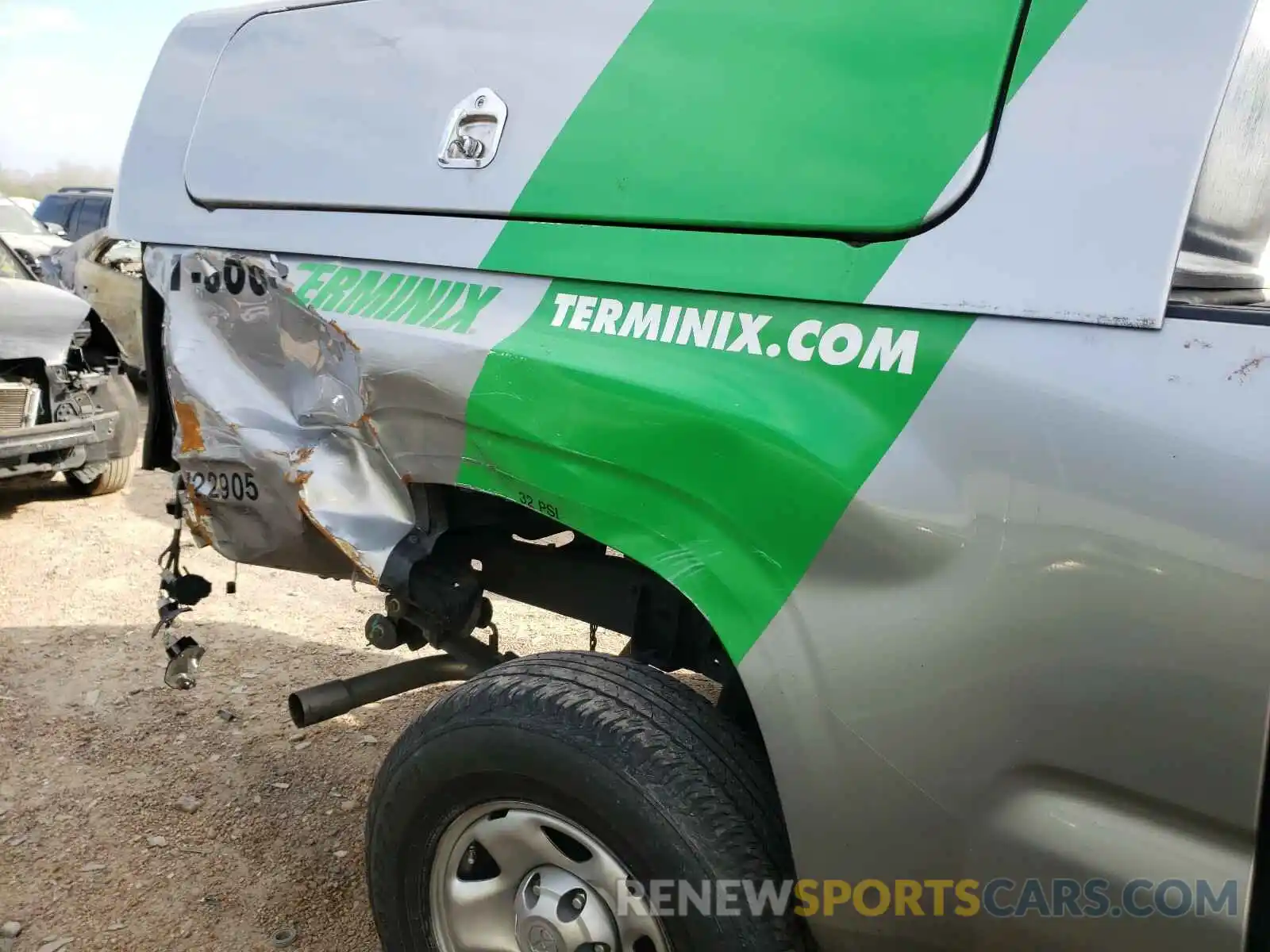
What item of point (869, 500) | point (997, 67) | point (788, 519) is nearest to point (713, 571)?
point (788, 519)

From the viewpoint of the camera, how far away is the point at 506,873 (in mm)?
1854

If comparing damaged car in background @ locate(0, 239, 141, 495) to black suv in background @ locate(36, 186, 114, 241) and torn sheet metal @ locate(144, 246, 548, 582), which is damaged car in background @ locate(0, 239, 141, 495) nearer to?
torn sheet metal @ locate(144, 246, 548, 582)

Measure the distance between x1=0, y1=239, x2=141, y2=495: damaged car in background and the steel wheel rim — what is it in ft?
15.8

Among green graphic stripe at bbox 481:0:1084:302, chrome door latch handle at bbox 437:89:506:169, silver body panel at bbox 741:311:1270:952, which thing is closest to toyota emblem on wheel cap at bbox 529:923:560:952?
silver body panel at bbox 741:311:1270:952

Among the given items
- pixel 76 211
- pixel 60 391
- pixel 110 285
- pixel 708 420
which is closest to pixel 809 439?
pixel 708 420

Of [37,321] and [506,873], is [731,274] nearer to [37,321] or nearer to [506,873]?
[506,873]

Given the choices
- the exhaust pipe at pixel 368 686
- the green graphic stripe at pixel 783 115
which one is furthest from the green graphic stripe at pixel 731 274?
the exhaust pipe at pixel 368 686

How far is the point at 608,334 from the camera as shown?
169 cm

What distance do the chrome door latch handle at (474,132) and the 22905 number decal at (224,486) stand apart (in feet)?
2.94

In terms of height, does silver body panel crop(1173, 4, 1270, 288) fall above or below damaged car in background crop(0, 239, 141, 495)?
above

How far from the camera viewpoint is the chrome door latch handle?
6.32 feet

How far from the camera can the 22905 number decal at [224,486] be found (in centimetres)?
235

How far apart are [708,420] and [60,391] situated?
571 centimetres

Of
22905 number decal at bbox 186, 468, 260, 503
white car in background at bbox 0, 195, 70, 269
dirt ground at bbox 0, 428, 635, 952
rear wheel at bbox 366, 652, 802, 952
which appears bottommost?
dirt ground at bbox 0, 428, 635, 952
